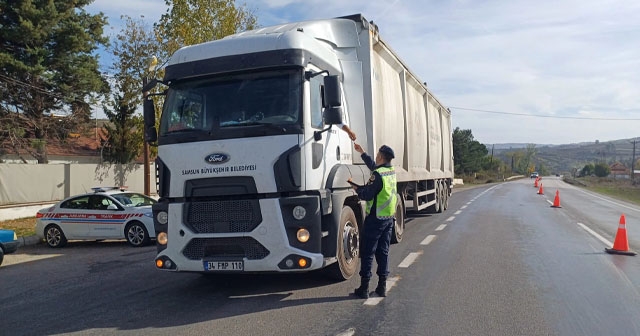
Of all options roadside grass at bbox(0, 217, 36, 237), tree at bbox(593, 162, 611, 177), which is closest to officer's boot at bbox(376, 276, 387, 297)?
roadside grass at bbox(0, 217, 36, 237)

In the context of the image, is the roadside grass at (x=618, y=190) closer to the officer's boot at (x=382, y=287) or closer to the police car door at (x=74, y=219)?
the police car door at (x=74, y=219)

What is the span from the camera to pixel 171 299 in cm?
648

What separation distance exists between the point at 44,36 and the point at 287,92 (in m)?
21.9

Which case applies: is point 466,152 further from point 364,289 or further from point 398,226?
point 364,289

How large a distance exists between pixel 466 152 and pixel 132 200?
77.0 metres

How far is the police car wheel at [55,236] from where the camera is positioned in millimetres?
12586

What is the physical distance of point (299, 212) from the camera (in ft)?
19.3

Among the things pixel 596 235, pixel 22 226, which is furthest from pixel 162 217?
pixel 22 226

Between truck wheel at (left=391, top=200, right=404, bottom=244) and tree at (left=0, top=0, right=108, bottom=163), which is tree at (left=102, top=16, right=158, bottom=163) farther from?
truck wheel at (left=391, top=200, right=404, bottom=244)

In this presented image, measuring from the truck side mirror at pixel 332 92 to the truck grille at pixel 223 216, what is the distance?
1.44 metres

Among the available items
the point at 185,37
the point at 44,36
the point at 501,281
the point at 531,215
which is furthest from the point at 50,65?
the point at 501,281

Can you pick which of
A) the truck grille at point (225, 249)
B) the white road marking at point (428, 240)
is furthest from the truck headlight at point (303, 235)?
the white road marking at point (428, 240)

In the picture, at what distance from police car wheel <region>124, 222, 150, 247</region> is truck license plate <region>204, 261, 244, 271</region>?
6436 mm

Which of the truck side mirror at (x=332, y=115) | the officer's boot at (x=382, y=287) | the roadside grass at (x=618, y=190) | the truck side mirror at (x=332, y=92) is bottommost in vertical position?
the roadside grass at (x=618, y=190)
